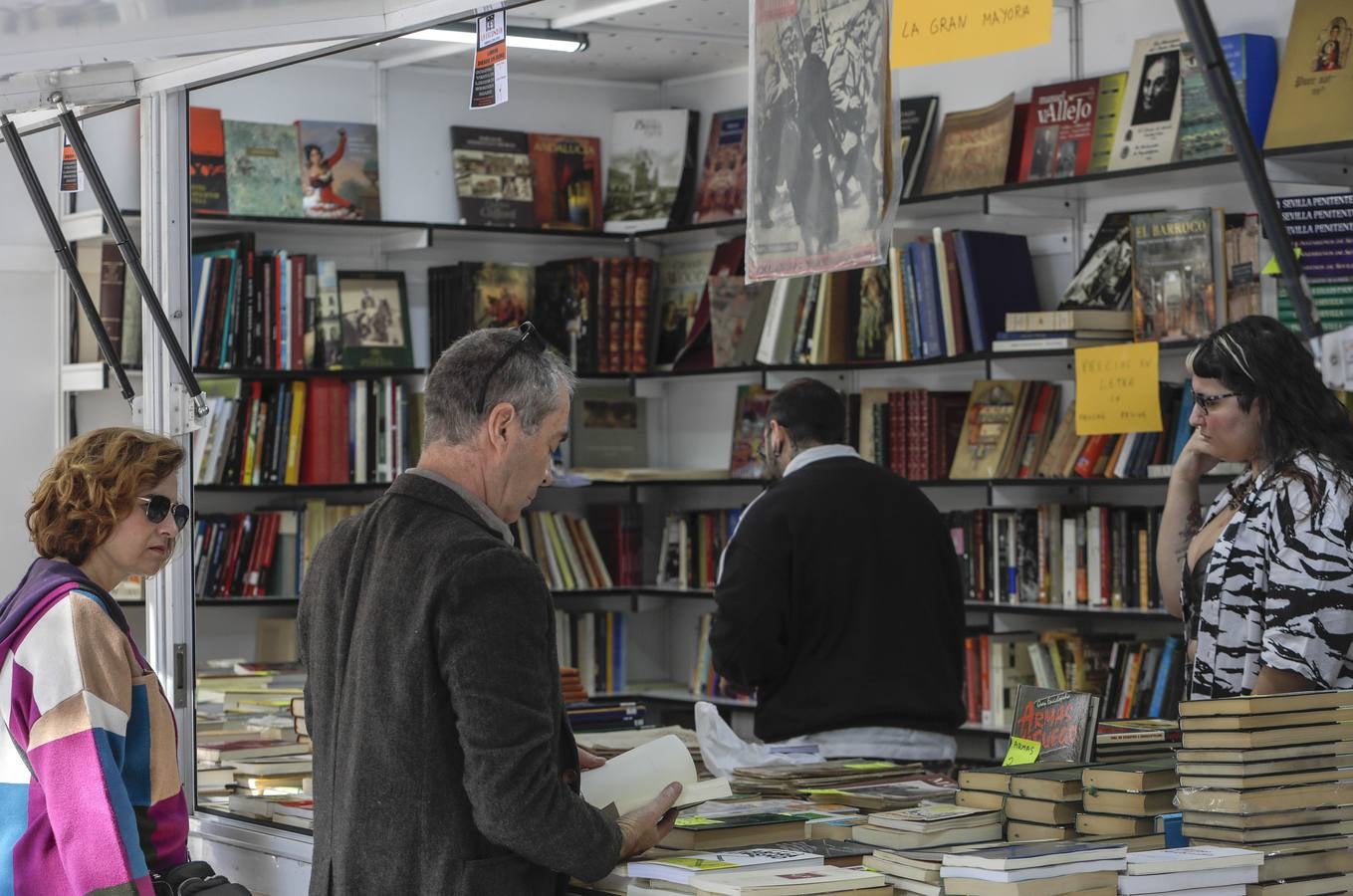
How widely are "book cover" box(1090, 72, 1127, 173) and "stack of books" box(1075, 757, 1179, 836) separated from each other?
2.92m

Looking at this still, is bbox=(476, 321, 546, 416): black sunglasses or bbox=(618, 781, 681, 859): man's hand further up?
bbox=(476, 321, 546, 416): black sunglasses

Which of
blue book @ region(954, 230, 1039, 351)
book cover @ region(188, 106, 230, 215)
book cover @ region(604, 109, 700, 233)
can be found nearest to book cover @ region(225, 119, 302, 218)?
book cover @ region(188, 106, 230, 215)

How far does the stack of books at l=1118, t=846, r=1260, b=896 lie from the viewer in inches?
77.9

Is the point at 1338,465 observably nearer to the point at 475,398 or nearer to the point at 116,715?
the point at 475,398

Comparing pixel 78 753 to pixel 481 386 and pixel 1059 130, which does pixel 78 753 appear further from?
pixel 1059 130

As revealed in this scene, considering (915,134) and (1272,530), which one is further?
(915,134)

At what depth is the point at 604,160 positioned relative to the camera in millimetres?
6438

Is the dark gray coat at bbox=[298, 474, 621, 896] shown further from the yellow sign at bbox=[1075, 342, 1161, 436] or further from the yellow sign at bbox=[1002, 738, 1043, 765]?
the yellow sign at bbox=[1075, 342, 1161, 436]

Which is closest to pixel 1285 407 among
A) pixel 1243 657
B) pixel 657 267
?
pixel 1243 657

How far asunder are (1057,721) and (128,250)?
1.83m

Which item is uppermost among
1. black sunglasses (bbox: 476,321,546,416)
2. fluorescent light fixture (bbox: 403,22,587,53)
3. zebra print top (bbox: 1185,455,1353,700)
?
fluorescent light fixture (bbox: 403,22,587,53)

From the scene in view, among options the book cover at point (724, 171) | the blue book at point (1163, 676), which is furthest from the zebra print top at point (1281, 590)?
the book cover at point (724, 171)

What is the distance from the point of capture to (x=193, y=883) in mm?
2467

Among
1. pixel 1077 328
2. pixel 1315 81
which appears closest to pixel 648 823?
pixel 1077 328
